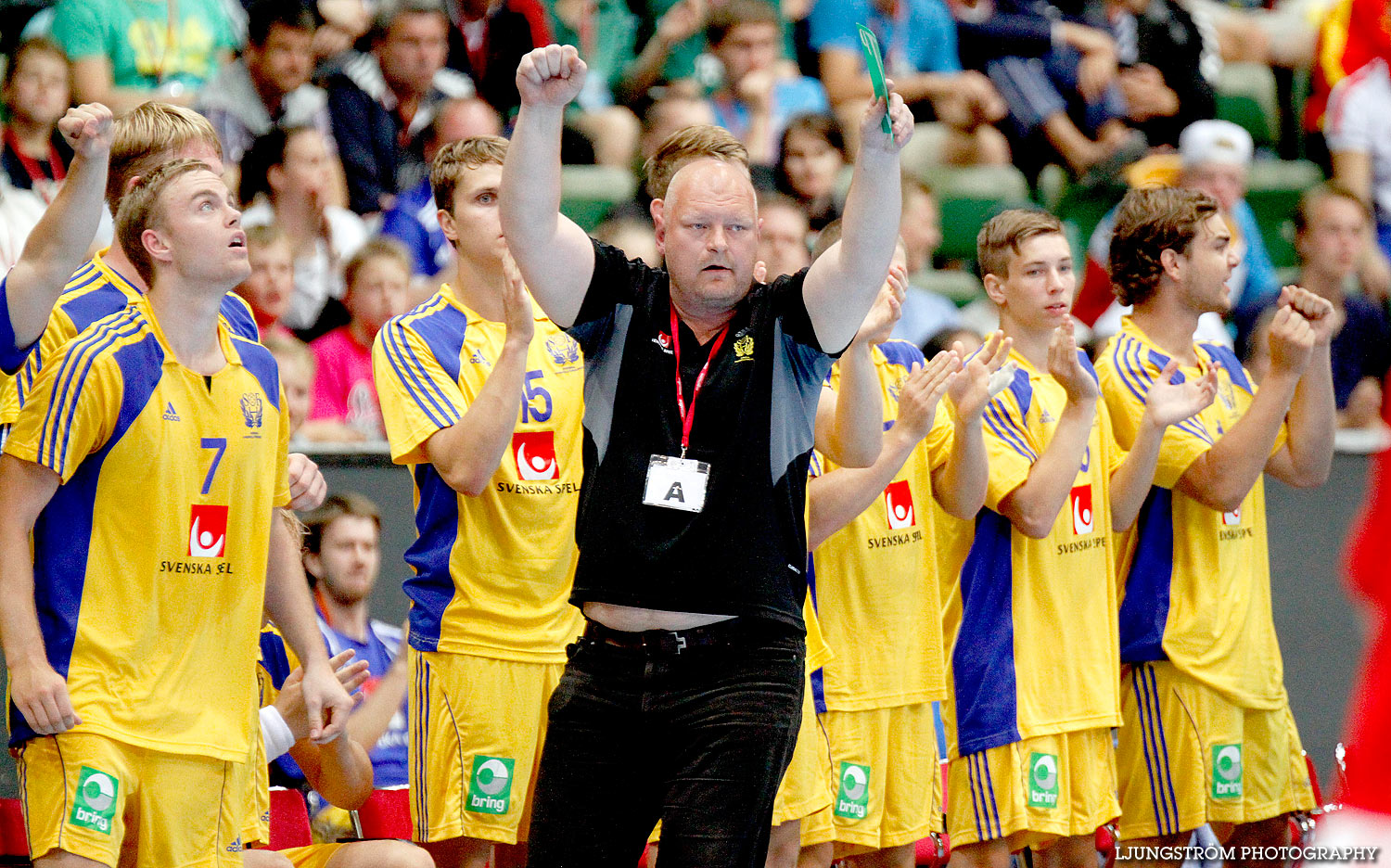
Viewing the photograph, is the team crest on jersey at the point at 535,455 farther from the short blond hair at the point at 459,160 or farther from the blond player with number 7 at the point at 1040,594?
the blond player with number 7 at the point at 1040,594

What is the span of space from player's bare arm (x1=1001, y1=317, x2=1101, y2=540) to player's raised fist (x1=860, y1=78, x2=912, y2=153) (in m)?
1.74

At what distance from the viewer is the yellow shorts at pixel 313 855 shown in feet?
15.1

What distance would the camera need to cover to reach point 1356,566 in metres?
2.02

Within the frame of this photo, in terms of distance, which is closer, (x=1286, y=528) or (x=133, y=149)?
(x=133, y=149)

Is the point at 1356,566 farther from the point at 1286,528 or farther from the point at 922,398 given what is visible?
the point at 1286,528

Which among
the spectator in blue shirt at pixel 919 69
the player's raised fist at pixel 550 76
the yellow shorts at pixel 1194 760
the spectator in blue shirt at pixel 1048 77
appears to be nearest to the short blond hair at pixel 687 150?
the player's raised fist at pixel 550 76

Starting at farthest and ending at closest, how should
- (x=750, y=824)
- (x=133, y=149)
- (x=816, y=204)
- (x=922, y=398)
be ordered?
(x=816, y=204), (x=922, y=398), (x=133, y=149), (x=750, y=824)

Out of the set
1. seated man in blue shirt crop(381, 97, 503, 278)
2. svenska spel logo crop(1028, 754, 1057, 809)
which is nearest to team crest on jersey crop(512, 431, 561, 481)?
svenska spel logo crop(1028, 754, 1057, 809)

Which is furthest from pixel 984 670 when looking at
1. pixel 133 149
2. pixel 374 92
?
pixel 374 92

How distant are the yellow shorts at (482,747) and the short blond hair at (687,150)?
136 centimetres

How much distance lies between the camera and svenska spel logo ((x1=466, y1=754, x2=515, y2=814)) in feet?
15.0

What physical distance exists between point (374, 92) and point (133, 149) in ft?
14.1

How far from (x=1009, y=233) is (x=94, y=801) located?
323 cm

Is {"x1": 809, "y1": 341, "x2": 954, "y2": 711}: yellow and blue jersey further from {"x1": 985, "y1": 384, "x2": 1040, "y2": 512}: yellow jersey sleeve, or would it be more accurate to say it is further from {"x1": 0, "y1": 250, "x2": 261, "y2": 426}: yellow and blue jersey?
{"x1": 0, "y1": 250, "x2": 261, "y2": 426}: yellow and blue jersey
